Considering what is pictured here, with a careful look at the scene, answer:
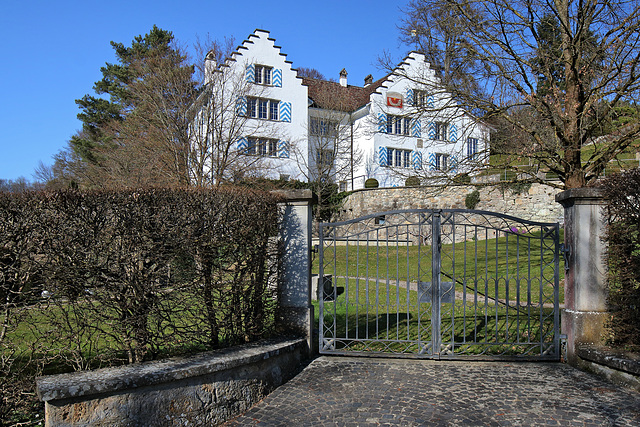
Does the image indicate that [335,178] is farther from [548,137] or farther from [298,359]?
[298,359]

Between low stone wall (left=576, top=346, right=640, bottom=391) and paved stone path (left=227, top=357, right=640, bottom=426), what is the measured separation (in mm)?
117

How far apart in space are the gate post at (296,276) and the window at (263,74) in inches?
969

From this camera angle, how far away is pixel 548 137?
32.4 ft

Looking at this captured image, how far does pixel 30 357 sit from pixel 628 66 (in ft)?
33.2

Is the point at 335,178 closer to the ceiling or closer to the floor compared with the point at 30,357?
closer to the ceiling

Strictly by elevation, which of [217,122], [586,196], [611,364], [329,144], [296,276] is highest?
[329,144]

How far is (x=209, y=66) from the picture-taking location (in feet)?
55.2

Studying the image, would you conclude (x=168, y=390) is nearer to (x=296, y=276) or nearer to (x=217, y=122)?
(x=296, y=276)

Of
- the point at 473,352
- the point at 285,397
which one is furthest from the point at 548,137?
the point at 285,397

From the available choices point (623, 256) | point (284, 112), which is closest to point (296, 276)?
point (623, 256)

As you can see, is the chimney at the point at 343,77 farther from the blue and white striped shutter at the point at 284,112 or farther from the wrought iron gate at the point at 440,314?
the wrought iron gate at the point at 440,314

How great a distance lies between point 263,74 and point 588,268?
2627 centimetres

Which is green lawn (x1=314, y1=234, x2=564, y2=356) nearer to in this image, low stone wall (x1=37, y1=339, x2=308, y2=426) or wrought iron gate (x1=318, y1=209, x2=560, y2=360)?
wrought iron gate (x1=318, y1=209, x2=560, y2=360)

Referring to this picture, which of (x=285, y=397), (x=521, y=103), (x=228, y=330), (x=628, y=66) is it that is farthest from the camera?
(x=521, y=103)
